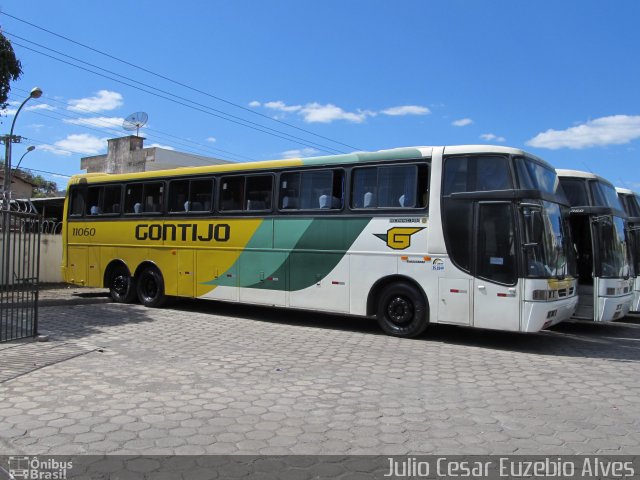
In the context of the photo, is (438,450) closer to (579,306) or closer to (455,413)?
(455,413)

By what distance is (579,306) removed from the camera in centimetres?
1065

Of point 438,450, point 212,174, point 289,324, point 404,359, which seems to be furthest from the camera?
point 212,174

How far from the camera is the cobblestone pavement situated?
4.50 meters

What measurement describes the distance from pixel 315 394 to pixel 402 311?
13.8 feet

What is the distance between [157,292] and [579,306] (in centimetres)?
963

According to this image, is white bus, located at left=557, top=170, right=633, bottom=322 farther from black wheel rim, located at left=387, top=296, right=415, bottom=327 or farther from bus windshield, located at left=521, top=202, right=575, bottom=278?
black wheel rim, located at left=387, top=296, right=415, bottom=327

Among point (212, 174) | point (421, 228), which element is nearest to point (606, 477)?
point (421, 228)

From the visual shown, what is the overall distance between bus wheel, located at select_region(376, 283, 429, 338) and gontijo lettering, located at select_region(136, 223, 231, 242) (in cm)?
406

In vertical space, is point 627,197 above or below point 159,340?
above

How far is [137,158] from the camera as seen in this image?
33.6 metres

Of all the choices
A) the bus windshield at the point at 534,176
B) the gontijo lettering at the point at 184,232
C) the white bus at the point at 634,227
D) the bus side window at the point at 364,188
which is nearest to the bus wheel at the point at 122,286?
the gontijo lettering at the point at 184,232

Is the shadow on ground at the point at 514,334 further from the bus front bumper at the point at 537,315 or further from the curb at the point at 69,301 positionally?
the curb at the point at 69,301

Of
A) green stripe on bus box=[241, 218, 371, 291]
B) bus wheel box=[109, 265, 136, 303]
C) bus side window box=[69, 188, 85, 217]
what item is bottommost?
bus wheel box=[109, 265, 136, 303]

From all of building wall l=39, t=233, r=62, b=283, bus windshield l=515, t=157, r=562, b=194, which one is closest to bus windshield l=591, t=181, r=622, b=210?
bus windshield l=515, t=157, r=562, b=194
